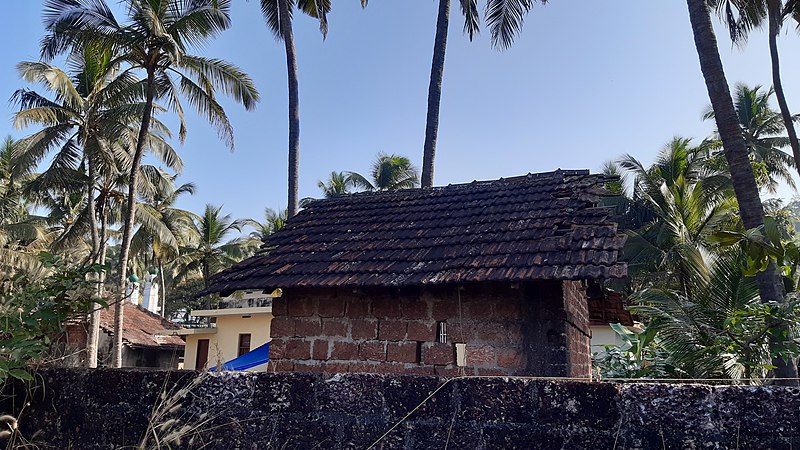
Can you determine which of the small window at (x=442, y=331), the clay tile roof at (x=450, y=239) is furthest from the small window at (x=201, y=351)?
the small window at (x=442, y=331)

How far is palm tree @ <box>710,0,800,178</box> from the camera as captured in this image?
11406 millimetres

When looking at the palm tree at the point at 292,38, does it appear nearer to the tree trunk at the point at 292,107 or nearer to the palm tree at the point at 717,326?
the tree trunk at the point at 292,107

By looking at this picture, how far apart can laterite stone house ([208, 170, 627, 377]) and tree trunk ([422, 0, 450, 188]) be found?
770 centimetres

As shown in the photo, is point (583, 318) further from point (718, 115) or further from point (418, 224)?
point (718, 115)

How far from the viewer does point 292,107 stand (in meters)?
16.8

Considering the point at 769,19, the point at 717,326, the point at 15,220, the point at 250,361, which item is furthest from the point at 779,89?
the point at 15,220

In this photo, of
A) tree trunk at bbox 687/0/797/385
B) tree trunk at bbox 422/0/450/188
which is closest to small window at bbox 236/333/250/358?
tree trunk at bbox 422/0/450/188

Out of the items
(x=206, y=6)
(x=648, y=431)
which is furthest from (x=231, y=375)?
(x=206, y=6)

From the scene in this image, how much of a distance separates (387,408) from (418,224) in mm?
5742

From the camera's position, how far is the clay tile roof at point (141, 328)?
22511 mm

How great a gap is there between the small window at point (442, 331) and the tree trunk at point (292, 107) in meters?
9.49

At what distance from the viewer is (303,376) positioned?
2580 millimetres

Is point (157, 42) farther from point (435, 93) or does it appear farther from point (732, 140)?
point (732, 140)

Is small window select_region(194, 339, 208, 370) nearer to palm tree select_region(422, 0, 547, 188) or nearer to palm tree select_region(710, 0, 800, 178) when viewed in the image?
palm tree select_region(422, 0, 547, 188)
